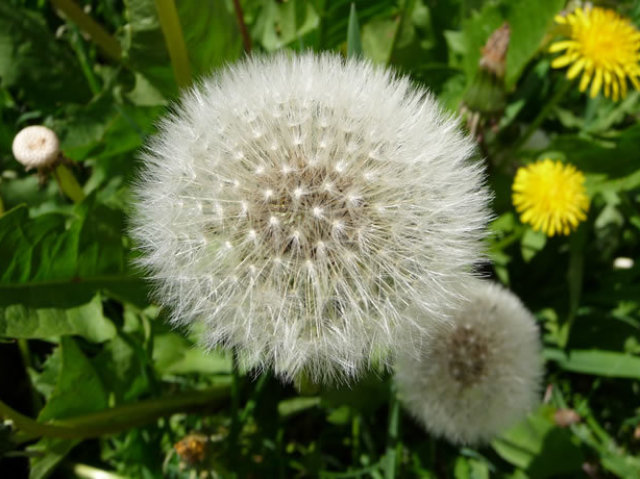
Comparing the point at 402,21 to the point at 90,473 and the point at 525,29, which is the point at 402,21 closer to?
the point at 525,29

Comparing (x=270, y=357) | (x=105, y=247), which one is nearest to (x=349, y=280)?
(x=270, y=357)

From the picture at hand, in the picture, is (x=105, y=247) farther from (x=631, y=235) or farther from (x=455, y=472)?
(x=631, y=235)

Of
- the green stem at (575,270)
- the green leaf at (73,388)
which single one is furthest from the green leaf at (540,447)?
the green leaf at (73,388)

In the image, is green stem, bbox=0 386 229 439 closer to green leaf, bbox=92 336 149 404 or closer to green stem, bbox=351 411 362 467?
green leaf, bbox=92 336 149 404

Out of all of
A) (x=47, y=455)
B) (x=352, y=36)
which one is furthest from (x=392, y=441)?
(x=352, y=36)

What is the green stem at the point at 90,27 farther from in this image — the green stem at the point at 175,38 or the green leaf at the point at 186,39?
the green stem at the point at 175,38

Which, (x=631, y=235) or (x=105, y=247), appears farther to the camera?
(x=631, y=235)
